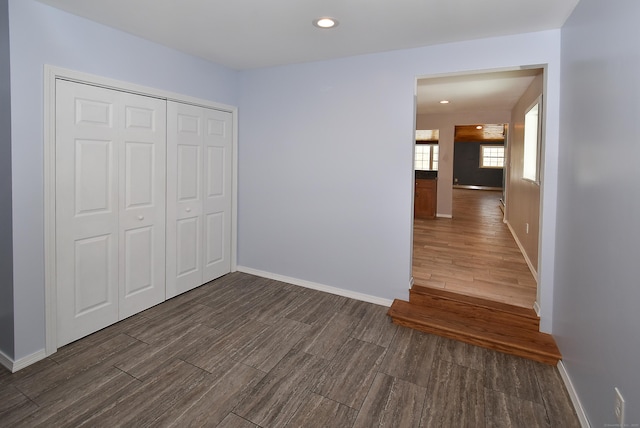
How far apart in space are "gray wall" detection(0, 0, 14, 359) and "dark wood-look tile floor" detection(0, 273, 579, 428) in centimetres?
31

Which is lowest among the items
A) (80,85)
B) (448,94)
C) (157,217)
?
(157,217)

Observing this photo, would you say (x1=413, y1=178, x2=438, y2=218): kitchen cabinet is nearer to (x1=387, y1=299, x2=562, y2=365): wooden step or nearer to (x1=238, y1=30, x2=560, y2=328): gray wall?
(x1=238, y1=30, x2=560, y2=328): gray wall

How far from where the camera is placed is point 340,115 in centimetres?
342

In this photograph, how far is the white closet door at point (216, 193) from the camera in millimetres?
3686

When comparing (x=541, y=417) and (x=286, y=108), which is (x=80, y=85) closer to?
(x=286, y=108)

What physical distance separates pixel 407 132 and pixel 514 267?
216 cm

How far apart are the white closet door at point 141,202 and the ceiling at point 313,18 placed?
2.08 feet

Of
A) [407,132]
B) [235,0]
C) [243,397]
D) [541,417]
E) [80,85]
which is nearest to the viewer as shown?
[541,417]

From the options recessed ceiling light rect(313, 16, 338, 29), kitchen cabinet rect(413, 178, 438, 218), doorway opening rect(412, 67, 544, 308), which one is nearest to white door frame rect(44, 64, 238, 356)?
recessed ceiling light rect(313, 16, 338, 29)

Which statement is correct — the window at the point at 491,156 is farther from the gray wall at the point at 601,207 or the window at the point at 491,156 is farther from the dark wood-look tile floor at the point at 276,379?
the dark wood-look tile floor at the point at 276,379

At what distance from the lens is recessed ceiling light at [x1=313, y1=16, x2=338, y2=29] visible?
2.49 meters

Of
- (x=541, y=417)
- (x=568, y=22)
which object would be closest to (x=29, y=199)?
(x=541, y=417)

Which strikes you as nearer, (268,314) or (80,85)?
(80,85)

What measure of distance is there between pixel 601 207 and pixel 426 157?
947cm
